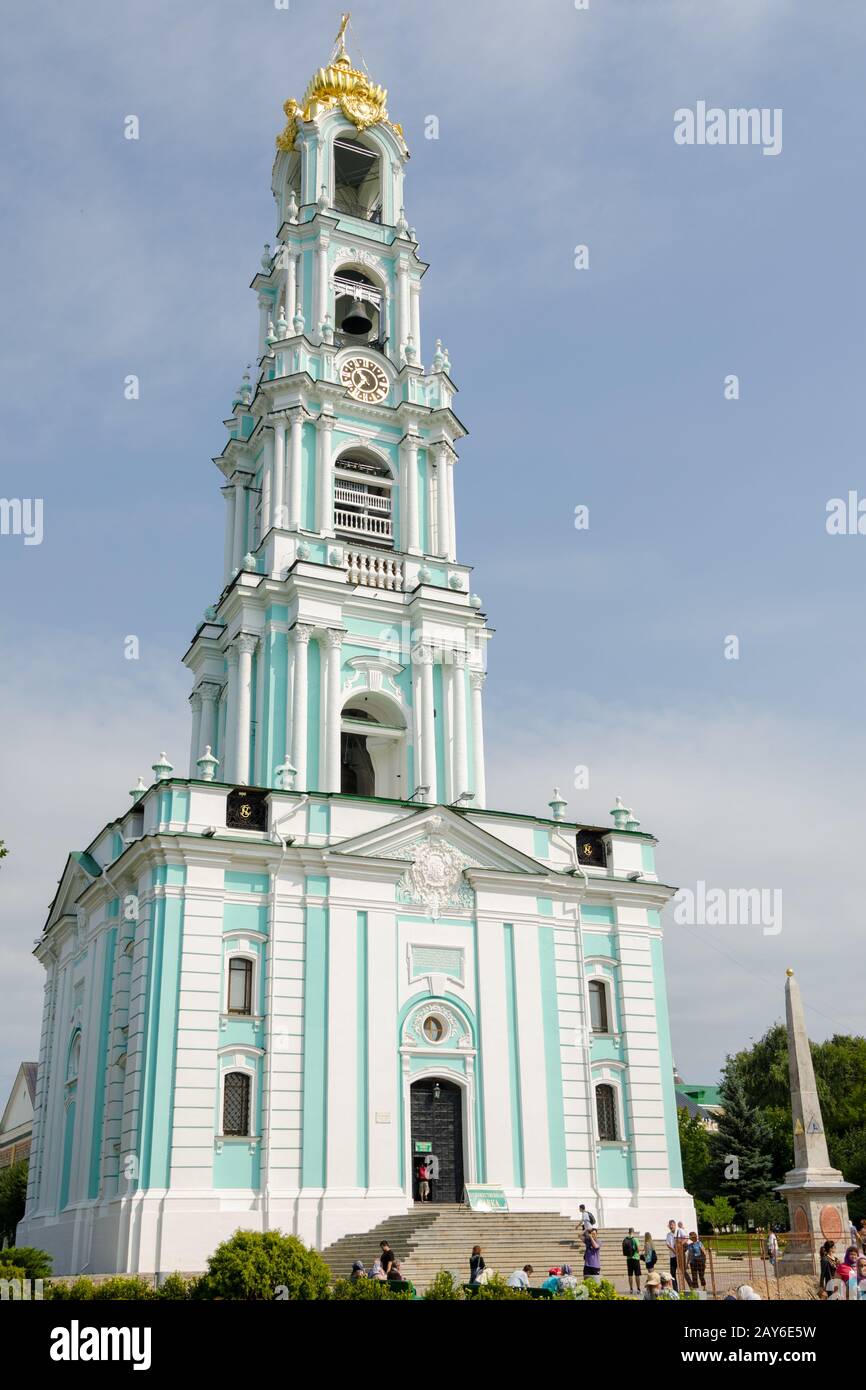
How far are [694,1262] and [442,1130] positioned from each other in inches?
291

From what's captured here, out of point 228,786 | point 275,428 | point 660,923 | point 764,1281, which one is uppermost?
point 275,428

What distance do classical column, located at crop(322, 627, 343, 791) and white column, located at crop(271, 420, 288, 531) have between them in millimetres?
4262

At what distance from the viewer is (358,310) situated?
147ft

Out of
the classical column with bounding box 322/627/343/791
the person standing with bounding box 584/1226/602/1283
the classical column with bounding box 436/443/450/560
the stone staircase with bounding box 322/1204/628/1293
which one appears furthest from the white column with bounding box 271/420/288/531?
the person standing with bounding box 584/1226/602/1283

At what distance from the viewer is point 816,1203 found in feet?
95.7

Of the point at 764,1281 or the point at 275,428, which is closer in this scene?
the point at 764,1281

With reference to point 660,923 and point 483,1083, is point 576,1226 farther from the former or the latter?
point 660,923

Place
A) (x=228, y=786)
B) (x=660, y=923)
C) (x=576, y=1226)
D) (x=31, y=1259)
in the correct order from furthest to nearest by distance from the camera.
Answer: (x=660, y=923) < (x=228, y=786) < (x=576, y=1226) < (x=31, y=1259)

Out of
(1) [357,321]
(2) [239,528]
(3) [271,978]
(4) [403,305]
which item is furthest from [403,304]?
(3) [271,978]

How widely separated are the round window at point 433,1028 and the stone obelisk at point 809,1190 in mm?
9080

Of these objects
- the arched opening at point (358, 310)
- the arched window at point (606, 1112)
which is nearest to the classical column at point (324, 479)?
the arched opening at point (358, 310)

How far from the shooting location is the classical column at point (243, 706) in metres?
36.5
